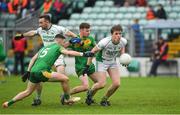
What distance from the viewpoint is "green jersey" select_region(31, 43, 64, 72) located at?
15922 mm

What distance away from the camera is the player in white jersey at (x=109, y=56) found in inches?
663

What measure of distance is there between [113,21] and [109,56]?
58.4ft

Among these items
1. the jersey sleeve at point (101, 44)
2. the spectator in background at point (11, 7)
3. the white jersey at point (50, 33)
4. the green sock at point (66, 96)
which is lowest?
the green sock at point (66, 96)

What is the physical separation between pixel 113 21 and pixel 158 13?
2.76 meters

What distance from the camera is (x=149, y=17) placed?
3375 centimetres

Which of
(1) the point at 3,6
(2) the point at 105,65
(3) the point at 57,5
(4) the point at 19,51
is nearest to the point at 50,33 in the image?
(2) the point at 105,65

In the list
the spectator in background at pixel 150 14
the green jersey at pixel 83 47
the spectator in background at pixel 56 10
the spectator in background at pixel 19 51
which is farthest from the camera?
the spectator in background at pixel 56 10

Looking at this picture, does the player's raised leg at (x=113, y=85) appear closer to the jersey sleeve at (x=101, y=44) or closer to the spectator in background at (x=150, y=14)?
the jersey sleeve at (x=101, y=44)

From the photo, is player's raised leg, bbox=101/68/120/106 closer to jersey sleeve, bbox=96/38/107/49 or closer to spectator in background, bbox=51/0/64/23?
jersey sleeve, bbox=96/38/107/49

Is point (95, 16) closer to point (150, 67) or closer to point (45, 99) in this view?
point (150, 67)

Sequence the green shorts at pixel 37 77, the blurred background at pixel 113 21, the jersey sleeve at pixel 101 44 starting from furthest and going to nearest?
the blurred background at pixel 113 21
the jersey sleeve at pixel 101 44
the green shorts at pixel 37 77

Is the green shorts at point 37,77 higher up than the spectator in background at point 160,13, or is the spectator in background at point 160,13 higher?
the spectator in background at point 160,13

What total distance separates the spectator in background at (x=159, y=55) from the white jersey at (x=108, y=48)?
14.7 m

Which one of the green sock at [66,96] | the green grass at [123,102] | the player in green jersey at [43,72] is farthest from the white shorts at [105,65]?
the player in green jersey at [43,72]
